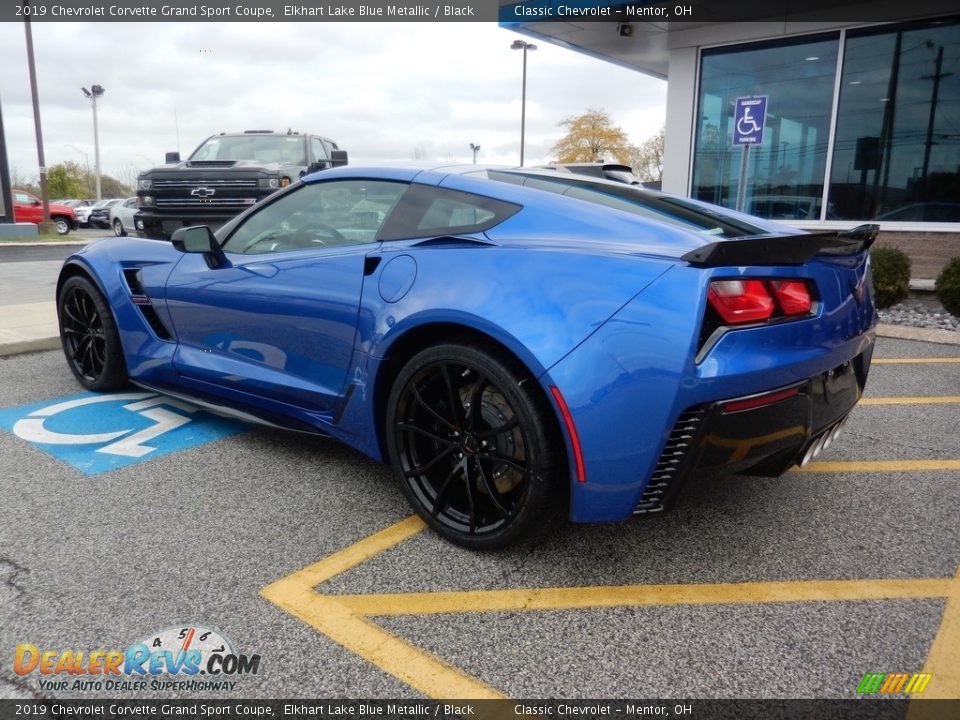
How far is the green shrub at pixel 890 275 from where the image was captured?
7.72 m

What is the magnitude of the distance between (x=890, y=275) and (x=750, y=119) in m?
2.43

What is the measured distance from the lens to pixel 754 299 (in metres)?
2.02

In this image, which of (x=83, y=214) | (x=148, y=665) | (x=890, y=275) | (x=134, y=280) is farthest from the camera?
(x=83, y=214)

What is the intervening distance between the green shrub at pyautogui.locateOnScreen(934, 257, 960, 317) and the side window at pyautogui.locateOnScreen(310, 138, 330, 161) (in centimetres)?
801

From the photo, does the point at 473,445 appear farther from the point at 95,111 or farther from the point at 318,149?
the point at 95,111

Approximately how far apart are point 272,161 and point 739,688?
9.46 meters

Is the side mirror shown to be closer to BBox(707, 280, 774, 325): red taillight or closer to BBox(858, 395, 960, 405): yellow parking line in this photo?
BBox(707, 280, 774, 325): red taillight

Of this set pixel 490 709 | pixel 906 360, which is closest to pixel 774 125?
pixel 906 360

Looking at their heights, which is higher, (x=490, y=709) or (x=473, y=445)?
(x=473, y=445)

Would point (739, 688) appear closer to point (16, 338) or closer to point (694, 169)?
point (16, 338)

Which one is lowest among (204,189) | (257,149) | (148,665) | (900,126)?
(148,665)

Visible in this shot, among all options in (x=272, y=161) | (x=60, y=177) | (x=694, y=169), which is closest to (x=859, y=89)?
(x=694, y=169)

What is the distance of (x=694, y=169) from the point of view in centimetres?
1231

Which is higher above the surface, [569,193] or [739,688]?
[569,193]
